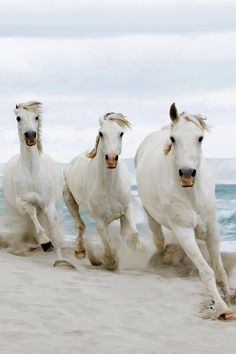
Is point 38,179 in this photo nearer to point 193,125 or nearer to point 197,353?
point 193,125

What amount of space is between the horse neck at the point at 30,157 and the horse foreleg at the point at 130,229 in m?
1.41

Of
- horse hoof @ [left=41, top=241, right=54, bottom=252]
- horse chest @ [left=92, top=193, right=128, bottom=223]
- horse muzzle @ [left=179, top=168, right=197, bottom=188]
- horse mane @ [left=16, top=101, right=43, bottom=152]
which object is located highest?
horse mane @ [left=16, top=101, right=43, bottom=152]

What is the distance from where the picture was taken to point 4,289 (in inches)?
290

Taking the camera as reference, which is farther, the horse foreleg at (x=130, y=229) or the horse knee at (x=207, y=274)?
the horse foreleg at (x=130, y=229)

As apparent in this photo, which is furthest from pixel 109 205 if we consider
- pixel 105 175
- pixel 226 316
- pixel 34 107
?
pixel 226 316

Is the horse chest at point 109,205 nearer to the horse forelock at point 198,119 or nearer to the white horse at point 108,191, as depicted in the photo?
the white horse at point 108,191

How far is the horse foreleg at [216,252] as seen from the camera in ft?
27.1

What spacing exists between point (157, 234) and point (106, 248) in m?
0.82

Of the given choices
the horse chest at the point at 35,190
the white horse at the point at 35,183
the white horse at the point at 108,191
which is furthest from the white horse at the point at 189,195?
the horse chest at the point at 35,190

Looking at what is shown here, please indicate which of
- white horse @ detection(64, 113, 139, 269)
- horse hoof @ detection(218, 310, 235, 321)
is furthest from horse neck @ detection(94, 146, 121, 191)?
horse hoof @ detection(218, 310, 235, 321)

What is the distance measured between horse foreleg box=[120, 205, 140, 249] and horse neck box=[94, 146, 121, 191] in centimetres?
40

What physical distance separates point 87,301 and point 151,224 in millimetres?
3219

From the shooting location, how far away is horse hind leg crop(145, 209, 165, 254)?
10.5 meters

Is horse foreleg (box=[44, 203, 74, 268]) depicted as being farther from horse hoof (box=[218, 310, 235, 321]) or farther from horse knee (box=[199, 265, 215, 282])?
horse hoof (box=[218, 310, 235, 321])
